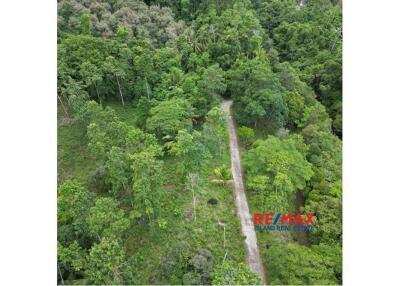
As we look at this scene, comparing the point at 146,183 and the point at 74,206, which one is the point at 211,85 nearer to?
the point at 146,183

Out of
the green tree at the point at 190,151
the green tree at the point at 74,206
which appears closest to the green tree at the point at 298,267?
the green tree at the point at 190,151

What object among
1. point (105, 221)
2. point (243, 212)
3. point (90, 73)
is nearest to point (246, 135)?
point (243, 212)

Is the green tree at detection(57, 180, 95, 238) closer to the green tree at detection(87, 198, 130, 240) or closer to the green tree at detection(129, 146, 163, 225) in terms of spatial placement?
the green tree at detection(87, 198, 130, 240)

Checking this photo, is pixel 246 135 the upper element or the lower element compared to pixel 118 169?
upper

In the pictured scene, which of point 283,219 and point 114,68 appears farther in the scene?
point 114,68

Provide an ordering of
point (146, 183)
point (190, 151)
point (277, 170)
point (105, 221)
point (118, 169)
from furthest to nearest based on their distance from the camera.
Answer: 1. point (190, 151)
2. point (277, 170)
3. point (118, 169)
4. point (146, 183)
5. point (105, 221)

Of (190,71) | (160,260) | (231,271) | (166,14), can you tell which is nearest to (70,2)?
(166,14)

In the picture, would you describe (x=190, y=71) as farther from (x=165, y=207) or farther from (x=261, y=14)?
Answer: (x=261, y=14)
